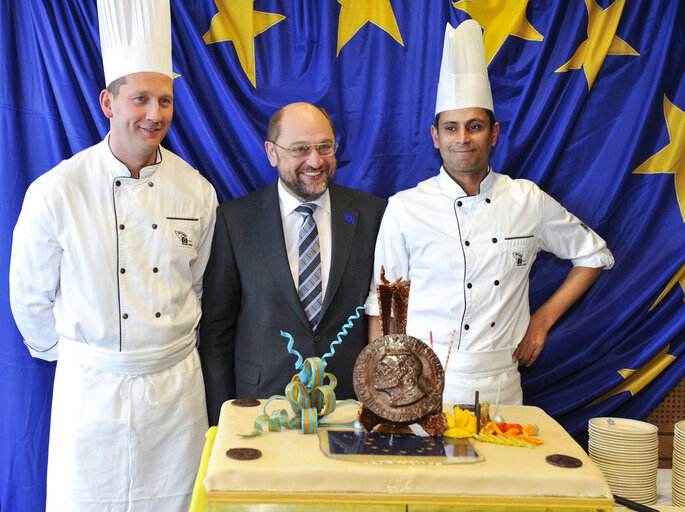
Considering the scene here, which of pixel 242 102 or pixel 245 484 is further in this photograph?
pixel 242 102

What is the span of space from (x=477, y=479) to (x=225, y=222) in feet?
4.95

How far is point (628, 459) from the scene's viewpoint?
2.28 m

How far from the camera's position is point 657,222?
315 centimetres

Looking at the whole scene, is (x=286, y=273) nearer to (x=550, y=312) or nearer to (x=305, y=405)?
(x=305, y=405)

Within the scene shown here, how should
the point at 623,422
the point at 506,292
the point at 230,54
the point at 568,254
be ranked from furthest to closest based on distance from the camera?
the point at 230,54 < the point at 568,254 < the point at 506,292 < the point at 623,422

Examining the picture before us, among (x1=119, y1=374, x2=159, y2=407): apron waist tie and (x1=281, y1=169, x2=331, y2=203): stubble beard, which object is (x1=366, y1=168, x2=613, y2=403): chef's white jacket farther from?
(x1=119, y1=374, x2=159, y2=407): apron waist tie

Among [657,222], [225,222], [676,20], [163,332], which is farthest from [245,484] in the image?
[676,20]

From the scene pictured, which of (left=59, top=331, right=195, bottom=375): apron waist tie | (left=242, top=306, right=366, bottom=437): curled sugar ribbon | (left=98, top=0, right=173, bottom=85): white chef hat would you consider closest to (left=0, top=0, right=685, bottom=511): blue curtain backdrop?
(left=98, top=0, right=173, bottom=85): white chef hat

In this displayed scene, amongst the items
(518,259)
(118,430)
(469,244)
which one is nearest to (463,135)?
(469,244)

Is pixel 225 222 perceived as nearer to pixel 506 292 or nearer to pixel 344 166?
pixel 344 166

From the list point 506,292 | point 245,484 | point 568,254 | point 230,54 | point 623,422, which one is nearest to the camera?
point 245,484

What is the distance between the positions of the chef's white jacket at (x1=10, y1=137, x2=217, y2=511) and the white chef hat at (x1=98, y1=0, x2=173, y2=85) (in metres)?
0.32

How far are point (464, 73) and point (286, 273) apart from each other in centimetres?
101

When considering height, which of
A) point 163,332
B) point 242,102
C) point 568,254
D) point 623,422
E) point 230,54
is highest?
point 230,54
